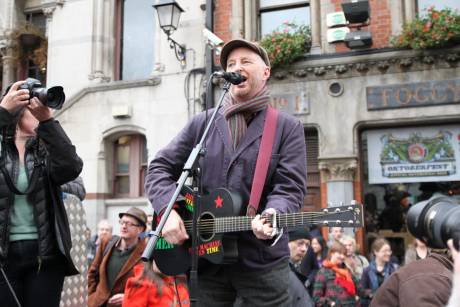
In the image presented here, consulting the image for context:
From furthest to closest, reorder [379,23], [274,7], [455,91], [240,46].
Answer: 1. [274,7]
2. [379,23]
3. [455,91]
4. [240,46]

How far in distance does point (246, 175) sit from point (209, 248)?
1.44 feet

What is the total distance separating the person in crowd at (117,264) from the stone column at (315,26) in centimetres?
617

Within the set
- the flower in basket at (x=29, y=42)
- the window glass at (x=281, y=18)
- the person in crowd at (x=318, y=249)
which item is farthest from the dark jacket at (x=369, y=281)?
the flower in basket at (x=29, y=42)

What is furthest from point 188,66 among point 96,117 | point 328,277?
point 328,277

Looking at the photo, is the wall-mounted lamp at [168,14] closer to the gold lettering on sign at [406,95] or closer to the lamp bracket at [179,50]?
the lamp bracket at [179,50]

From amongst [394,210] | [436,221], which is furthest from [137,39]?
[436,221]

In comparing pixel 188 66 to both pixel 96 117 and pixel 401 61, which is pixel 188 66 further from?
pixel 401 61

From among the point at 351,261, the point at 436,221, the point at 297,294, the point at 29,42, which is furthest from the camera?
the point at 29,42

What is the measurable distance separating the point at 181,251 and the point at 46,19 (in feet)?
39.2

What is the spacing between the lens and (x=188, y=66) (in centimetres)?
1120

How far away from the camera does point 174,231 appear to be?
261 centimetres

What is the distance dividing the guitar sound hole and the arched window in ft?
29.9

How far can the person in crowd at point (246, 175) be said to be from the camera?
8.81 ft

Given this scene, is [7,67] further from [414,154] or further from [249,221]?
[249,221]
